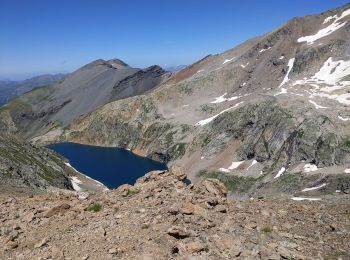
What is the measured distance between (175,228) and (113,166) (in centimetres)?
15421

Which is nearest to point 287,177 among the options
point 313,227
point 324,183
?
point 324,183

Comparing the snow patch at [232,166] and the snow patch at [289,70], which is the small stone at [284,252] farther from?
the snow patch at [289,70]

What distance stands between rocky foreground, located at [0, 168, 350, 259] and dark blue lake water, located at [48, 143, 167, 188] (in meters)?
116

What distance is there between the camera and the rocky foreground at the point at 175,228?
1778cm

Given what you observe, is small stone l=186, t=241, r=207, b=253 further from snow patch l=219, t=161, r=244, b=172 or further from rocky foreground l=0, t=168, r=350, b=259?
snow patch l=219, t=161, r=244, b=172

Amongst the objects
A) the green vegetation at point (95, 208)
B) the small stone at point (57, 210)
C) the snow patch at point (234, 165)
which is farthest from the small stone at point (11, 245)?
the snow patch at point (234, 165)

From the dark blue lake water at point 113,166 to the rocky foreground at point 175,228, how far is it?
4563 inches

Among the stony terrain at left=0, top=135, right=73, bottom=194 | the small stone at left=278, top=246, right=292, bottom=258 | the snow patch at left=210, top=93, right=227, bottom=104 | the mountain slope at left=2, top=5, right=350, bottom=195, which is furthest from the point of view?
the snow patch at left=210, top=93, right=227, bottom=104

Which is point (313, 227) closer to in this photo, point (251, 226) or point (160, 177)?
point (251, 226)

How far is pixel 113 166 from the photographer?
170 m

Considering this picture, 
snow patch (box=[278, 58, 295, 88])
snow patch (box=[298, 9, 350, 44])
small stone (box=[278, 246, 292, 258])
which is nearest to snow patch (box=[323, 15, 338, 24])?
snow patch (box=[298, 9, 350, 44])

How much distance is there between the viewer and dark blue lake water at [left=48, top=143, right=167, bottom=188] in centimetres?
14915

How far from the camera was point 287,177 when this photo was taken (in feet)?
335

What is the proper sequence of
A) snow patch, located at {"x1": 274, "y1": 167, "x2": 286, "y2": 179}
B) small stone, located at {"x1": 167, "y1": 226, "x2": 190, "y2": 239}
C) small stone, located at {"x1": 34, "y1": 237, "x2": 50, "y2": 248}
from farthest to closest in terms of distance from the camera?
snow patch, located at {"x1": 274, "y1": 167, "x2": 286, "y2": 179} < small stone, located at {"x1": 34, "y1": 237, "x2": 50, "y2": 248} < small stone, located at {"x1": 167, "y1": 226, "x2": 190, "y2": 239}
